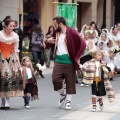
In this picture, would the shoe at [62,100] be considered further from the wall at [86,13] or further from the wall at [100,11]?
the wall at [100,11]

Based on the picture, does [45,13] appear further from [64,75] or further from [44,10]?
[64,75]

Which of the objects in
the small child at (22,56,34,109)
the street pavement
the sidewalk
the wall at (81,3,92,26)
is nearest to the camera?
the sidewalk

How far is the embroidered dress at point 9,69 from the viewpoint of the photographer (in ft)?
40.2

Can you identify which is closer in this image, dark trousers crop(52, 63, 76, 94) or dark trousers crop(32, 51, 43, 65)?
dark trousers crop(52, 63, 76, 94)

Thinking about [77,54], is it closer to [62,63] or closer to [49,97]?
[62,63]

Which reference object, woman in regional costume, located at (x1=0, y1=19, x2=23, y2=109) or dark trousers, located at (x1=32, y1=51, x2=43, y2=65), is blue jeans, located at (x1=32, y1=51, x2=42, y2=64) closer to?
dark trousers, located at (x1=32, y1=51, x2=43, y2=65)

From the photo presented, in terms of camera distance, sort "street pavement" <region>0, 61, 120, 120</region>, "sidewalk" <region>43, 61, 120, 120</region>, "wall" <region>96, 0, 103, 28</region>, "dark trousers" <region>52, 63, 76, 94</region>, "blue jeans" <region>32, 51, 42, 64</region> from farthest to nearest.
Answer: "wall" <region>96, 0, 103, 28</region> → "blue jeans" <region>32, 51, 42, 64</region> → "dark trousers" <region>52, 63, 76, 94</region> → "street pavement" <region>0, 61, 120, 120</region> → "sidewalk" <region>43, 61, 120, 120</region>

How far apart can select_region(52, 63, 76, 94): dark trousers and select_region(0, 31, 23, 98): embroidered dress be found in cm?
75

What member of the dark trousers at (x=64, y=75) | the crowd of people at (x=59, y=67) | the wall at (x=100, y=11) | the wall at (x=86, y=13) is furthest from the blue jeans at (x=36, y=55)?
the wall at (x=100, y=11)

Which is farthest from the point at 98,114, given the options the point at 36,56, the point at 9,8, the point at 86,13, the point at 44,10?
the point at 86,13

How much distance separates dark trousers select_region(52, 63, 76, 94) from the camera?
12375 millimetres

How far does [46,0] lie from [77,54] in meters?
16.1

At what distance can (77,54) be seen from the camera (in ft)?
40.2

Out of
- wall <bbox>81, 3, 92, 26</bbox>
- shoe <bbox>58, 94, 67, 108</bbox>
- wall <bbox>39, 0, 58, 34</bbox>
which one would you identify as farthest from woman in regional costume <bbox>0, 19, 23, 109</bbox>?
wall <bbox>81, 3, 92, 26</bbox>
